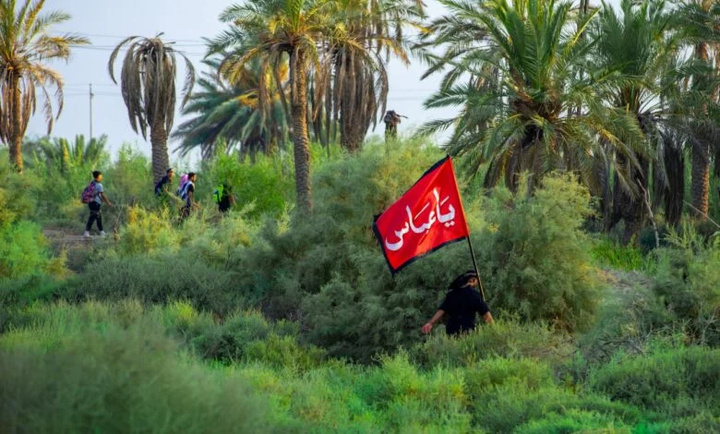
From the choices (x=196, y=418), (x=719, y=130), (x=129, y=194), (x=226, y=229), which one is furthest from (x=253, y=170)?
(x=196, y=418)

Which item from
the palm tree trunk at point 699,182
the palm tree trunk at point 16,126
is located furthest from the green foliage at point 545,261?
the palm tree trunk at point 16,126

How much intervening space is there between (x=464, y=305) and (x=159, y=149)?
22579mm

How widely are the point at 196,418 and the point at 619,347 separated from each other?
7.39m

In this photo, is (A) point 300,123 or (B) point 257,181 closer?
(A) point 300,123

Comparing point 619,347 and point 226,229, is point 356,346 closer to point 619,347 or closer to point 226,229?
point 619,347

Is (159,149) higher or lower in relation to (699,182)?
higher

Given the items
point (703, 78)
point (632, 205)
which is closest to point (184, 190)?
point (632, 205)

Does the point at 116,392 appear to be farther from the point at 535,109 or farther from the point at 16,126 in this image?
the point at 16,126

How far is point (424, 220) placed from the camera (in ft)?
47.7

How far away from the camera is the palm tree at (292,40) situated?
28938 millimetres

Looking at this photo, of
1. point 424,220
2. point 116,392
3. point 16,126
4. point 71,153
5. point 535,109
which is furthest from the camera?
point 71,153

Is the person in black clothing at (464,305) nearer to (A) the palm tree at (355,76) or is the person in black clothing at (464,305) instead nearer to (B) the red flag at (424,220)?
(B) the red flag at (424,220)

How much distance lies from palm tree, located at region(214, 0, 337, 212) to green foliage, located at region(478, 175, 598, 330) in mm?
12404

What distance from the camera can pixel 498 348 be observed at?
45.4ft
